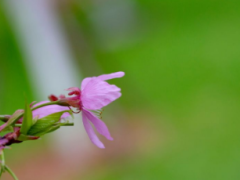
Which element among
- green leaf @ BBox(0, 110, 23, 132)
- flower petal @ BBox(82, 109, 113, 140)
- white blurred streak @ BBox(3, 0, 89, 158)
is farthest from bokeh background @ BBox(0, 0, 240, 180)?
green leaf @ BBox(0, 110, 23, 132)

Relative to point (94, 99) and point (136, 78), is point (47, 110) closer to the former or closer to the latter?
point (94, 99)

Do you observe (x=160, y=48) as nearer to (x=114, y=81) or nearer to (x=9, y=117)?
(x=114, y=81)

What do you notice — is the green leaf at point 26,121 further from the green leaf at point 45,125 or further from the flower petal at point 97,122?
the flower petal at point 97,122

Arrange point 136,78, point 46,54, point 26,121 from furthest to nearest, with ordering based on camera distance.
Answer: point 136,78, point 46,54, point 26,121

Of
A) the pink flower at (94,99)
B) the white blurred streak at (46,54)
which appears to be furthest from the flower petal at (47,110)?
the white blurred streak at (46,54)

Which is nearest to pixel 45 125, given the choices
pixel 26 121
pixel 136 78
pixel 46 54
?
pixel 26 121

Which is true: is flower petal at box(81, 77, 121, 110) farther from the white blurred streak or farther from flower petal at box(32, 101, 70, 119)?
the white blurred streak
